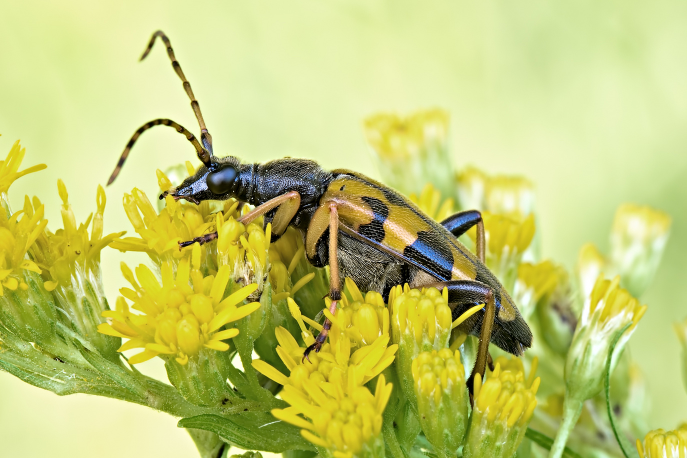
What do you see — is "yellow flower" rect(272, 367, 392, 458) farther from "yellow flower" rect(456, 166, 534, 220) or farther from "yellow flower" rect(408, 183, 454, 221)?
"yellow flower" rect(456, 166, 534, 220)

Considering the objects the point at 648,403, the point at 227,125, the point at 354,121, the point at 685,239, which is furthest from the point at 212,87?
the point at 648,403

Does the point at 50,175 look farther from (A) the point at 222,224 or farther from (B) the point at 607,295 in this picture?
(B) the point at 607,295

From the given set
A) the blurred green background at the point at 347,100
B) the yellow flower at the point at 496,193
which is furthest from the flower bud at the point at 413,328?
the blurred green background at the point at 347,100

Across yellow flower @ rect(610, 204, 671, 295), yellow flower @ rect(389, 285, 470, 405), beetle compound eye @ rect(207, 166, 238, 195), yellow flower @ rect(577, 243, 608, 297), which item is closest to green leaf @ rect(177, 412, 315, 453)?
yellow flower @ rect(389, 285, 470, 405)

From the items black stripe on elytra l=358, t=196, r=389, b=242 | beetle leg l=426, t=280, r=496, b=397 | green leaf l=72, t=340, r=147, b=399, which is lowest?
green leaf l=72, t=340, r=147, b=399

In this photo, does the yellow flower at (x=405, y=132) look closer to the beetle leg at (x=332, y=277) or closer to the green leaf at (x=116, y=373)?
the beetle leg at (x=332, y=277)

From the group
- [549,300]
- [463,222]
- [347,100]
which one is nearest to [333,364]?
[463,222]
